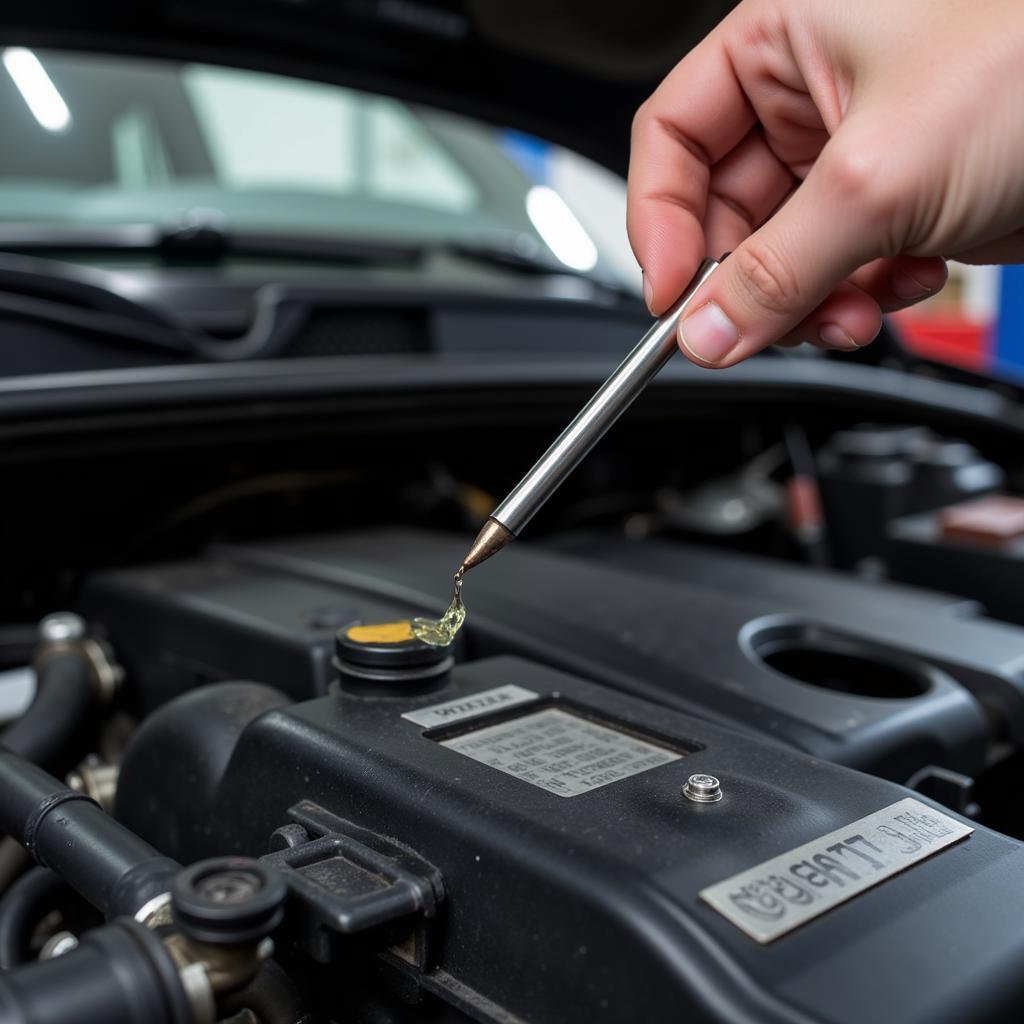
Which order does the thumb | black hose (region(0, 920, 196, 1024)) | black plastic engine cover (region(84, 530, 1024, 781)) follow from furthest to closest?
black plastic engine cover (region(84, 530, 1024, 781)) < the thumb < black hose (region(0, 920, 196, 1024))

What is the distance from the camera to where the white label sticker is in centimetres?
56

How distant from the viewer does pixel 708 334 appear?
1.96 ft

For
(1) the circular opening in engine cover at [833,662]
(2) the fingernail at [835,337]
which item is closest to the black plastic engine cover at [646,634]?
(1) the circular opening in engine cover at [833,662]

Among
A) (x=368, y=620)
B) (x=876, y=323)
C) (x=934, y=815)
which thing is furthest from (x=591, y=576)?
(x=934, y=815)

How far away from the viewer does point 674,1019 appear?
43 cm

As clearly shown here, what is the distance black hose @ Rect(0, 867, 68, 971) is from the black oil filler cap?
22 cm

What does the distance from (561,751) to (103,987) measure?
261 mm

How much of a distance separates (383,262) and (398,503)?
0.28m

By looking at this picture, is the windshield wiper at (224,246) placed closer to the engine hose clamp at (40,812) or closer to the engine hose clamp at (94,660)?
the engine hose clamp at (94,660)

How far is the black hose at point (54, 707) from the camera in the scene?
0.74 metres

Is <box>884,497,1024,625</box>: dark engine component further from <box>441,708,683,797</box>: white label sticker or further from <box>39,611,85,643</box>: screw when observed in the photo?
<box>39,611,85,643</box>: screw

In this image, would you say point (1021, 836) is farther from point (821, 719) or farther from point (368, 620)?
point (368, 620)

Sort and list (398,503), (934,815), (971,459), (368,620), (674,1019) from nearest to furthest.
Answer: (674,1019), (934,815), (368,620), (398,503), (971,459)

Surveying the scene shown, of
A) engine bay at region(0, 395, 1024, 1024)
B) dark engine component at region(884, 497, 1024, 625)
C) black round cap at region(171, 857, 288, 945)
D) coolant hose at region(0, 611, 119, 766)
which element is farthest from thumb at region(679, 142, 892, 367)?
dark engine component at region(884, 497, 1024, 625)
